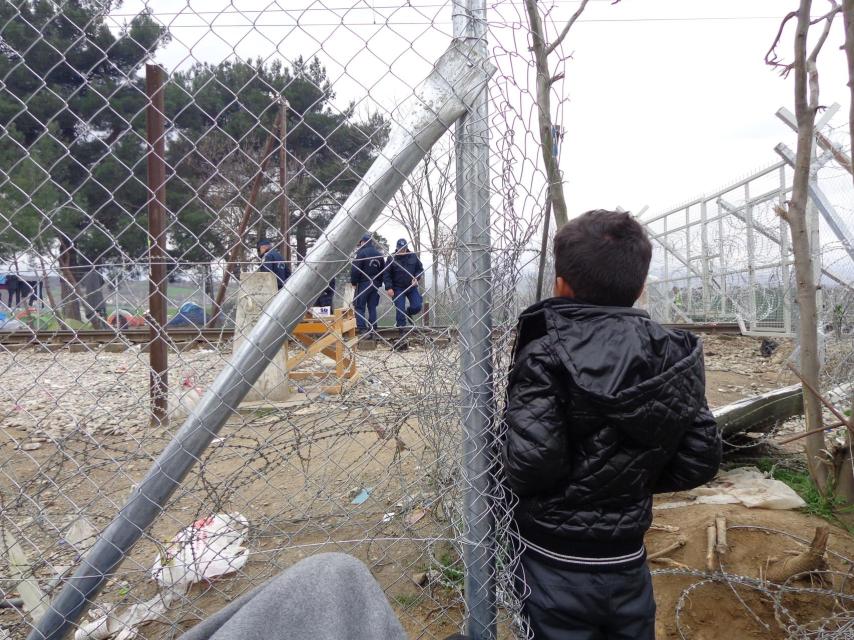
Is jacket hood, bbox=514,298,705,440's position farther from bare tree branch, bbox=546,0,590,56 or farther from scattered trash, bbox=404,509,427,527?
scattered trash, bbox=404,509,427,527

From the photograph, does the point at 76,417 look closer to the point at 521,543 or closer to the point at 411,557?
the point at 411,557

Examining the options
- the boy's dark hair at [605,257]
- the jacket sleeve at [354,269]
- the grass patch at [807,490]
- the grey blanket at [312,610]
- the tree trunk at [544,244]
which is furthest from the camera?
the grass patch at [807,490]

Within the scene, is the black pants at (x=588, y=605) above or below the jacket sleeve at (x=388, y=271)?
below

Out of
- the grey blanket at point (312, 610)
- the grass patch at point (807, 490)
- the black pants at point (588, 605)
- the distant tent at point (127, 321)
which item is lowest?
the grass patch at point (807, 490)

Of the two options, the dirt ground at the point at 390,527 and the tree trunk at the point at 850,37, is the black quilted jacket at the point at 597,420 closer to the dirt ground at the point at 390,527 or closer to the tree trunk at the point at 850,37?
the dirt ground at the point at 390,527

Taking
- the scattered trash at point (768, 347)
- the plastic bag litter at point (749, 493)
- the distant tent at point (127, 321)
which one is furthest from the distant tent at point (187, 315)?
the scattered trash at point (768, 347)

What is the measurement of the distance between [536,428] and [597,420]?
16 centimetres

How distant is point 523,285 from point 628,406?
56 cm

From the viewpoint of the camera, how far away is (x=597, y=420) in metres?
1.31

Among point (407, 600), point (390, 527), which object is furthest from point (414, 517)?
point (407, 600)

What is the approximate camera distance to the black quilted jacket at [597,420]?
1.28 m

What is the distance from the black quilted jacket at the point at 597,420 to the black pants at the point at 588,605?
0.24 ft

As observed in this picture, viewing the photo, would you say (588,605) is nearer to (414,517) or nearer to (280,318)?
(280,318)

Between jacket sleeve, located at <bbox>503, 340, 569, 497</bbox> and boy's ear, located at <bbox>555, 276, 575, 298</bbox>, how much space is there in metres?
0.19
